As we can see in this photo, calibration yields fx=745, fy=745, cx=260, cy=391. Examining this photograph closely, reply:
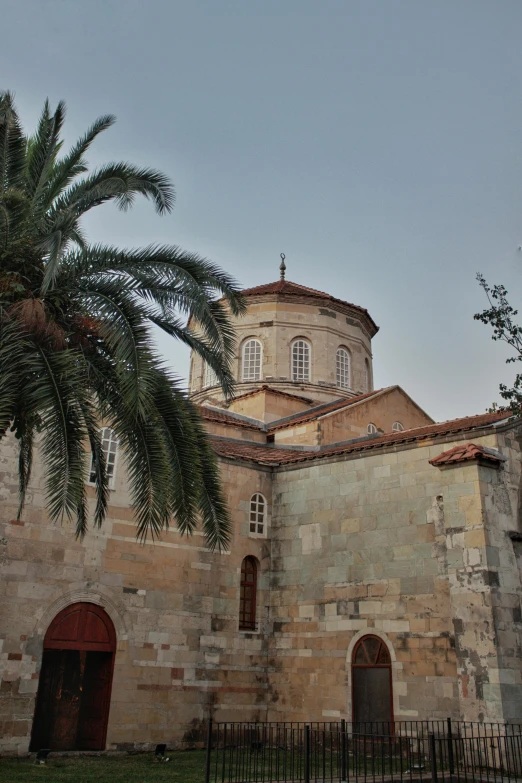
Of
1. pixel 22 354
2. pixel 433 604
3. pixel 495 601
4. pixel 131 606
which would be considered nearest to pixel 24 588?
pixel 131 606

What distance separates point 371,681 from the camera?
14.5m

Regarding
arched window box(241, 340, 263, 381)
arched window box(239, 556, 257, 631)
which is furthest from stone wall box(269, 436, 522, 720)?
arched window box(241, 340, 263, 381)

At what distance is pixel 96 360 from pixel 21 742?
7235 mm

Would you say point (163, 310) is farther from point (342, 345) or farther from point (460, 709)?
point (342, 345)

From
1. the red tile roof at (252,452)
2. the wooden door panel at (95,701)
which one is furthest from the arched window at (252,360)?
the wooden door panel at (95,701)

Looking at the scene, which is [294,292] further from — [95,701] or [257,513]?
[95,701]

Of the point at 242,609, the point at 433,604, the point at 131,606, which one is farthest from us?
the point at 242,609

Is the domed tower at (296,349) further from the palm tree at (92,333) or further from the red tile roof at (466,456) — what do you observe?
the palm tree at (92,333)

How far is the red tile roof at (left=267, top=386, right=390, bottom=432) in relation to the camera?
19.8m

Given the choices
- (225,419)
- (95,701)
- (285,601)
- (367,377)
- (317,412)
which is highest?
(367,377)

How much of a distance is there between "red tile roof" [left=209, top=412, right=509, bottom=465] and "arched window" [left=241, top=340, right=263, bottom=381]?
12.8 ft

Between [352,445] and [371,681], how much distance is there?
16.1 ft

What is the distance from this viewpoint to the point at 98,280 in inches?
395

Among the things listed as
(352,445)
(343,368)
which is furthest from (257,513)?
(343,368)
